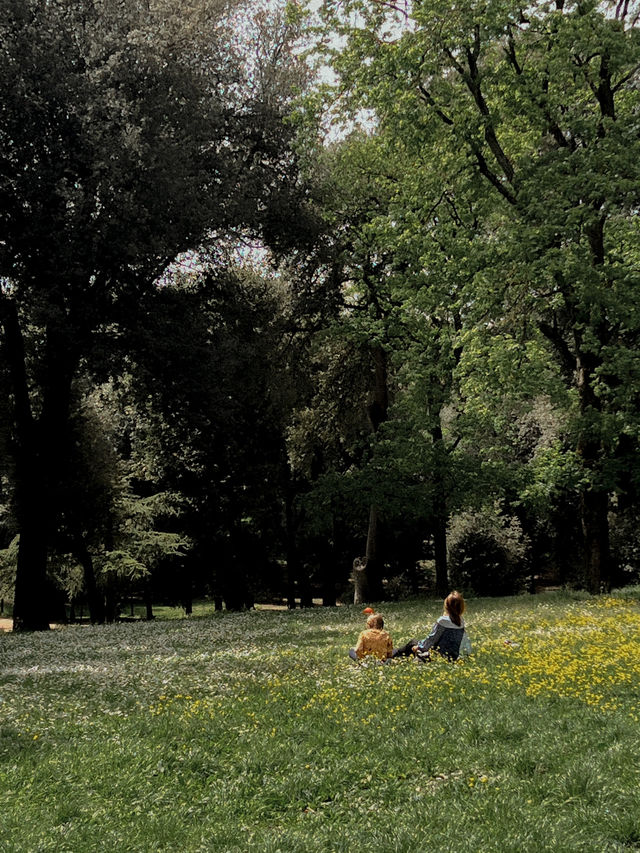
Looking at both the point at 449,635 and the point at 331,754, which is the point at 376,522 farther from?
the point at 331,754

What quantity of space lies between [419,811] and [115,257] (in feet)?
59.3

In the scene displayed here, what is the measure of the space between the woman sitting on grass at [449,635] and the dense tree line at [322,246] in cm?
1038

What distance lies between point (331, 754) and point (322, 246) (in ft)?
73.3

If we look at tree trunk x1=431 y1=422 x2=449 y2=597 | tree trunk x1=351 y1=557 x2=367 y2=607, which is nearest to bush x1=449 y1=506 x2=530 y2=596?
tree trunk x1=431 y1=422 x2=449 y2=597

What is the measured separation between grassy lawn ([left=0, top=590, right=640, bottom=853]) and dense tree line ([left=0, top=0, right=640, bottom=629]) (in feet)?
37.2

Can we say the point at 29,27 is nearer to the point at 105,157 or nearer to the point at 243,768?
the point at 105,157

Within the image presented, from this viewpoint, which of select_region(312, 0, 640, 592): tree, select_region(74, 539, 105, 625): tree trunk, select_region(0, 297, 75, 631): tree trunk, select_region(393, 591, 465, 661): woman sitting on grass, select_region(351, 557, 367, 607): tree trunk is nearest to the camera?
select_region(393, 591, 465, 661): woman sitting on grass

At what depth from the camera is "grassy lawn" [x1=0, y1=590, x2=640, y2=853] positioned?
5.45m

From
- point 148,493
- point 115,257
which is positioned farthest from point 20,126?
point 148,493

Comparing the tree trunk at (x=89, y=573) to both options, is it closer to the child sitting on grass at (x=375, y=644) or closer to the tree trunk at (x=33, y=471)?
the tree trunk at (x=33, y=471)

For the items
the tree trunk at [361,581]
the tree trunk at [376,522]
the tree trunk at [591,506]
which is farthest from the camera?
the tree trunk at [361,581]

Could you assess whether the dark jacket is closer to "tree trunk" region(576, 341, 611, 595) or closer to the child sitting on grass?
the child sitting on grass

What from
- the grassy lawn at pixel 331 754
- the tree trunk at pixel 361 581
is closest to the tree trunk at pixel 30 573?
the grassy lawn at pixel 331 754

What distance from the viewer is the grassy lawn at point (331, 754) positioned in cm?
545
